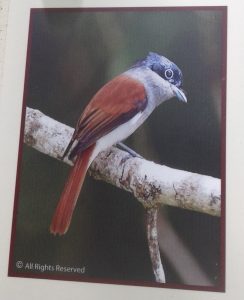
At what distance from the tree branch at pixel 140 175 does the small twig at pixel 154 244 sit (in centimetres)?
2

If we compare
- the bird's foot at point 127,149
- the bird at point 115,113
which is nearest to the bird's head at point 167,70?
the bird at point 115,113

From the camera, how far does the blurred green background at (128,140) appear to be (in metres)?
0.65

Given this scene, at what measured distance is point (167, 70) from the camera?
69 centimetres

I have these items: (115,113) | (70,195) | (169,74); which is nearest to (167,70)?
(169,74)

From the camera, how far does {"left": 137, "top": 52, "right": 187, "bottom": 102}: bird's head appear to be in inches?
26.8

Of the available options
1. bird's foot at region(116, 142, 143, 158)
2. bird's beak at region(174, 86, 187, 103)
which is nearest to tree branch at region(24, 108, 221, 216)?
bird's foot at region(116, 142, 143, 158)

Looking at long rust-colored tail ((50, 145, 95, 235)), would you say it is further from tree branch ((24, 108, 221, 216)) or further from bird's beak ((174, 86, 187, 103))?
bird's beak ((174, 86, 187, 103))

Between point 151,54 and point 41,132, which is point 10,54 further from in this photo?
point 151,54

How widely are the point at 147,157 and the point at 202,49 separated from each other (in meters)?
0.22

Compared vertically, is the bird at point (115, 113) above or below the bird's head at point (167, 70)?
below

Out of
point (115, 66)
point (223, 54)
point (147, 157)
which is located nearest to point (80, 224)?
point (147, 157)

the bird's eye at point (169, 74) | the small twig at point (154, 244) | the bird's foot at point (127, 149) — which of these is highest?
the bird's eye at point (169, 74)

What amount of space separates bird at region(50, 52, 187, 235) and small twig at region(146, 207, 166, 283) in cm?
13

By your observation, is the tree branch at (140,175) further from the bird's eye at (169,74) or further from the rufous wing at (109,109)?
the bird's eye at (169,74)
